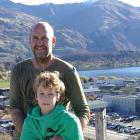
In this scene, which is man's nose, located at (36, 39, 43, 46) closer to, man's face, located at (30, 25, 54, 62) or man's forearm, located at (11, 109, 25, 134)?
man's face, located at (30, 25, 54, 62)

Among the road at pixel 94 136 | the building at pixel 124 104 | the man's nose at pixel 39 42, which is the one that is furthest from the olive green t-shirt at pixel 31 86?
the building at pixel 124 104

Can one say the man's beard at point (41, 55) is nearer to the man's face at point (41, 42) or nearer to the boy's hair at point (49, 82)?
the man's face at point (41, 42)

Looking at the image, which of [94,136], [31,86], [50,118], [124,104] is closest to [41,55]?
[31,86]

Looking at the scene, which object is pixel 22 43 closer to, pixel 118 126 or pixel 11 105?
pixel 118 126

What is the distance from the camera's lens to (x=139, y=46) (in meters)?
188

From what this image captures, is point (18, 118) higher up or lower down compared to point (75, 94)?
lower down

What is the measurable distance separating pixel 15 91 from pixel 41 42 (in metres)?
0.32

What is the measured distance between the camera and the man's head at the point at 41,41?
97.9 inches

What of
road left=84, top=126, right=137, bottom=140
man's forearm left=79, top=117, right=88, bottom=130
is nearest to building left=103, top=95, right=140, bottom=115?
road left=84, top=126, right=137, bottom=140

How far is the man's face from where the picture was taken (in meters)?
2.49

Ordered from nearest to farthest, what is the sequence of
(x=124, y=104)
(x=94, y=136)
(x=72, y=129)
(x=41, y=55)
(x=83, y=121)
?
(x=72, y=129)
(x=83, y=121)
(x=41, y=55)
(x=94, y=136)
(x=124, y=104)

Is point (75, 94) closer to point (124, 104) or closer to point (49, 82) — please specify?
point (49, 82)

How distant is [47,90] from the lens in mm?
2113

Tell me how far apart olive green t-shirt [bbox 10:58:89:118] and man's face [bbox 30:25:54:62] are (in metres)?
0.09
